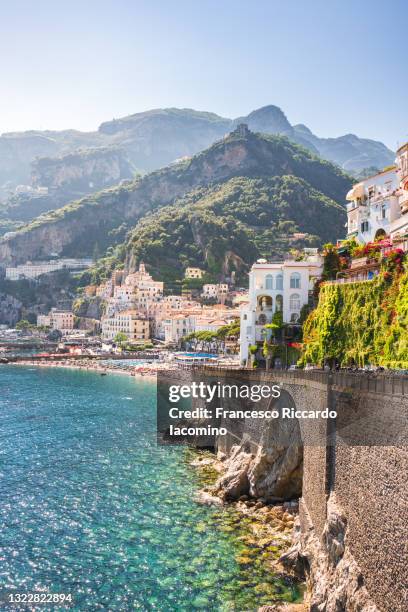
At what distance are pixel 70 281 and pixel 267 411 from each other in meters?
176

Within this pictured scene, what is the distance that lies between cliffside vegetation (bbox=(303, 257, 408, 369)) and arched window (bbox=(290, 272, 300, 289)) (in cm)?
786

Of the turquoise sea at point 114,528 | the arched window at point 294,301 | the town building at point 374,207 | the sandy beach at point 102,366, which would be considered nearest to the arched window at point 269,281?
the arched window at point 294,301

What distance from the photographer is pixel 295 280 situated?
4675 cm

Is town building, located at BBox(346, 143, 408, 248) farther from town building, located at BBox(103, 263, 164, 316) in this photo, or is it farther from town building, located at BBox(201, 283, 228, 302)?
town building, located at BBox(103, 263, 164, 316)

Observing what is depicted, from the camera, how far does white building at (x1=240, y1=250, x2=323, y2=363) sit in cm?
4662

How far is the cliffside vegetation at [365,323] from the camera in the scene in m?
26.2

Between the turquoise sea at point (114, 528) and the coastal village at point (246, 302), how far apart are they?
44.8 ft

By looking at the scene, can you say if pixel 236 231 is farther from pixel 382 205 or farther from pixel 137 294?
pixel 382 205

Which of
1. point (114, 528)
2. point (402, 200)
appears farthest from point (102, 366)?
point (114, 528)

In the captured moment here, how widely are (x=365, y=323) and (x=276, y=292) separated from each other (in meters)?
17.6

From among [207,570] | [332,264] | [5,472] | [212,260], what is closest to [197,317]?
[212,260]

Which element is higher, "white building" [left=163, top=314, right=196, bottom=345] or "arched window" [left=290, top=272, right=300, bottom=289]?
"arched window" [left=290, top=272, right=300, bottom=289]

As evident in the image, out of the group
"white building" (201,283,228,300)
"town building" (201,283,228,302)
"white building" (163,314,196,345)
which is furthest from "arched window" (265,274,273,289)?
"white building" (201,283,228,300)

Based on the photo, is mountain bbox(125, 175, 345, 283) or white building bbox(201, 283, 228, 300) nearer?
white building bbox(201, 283, 228, 300)
